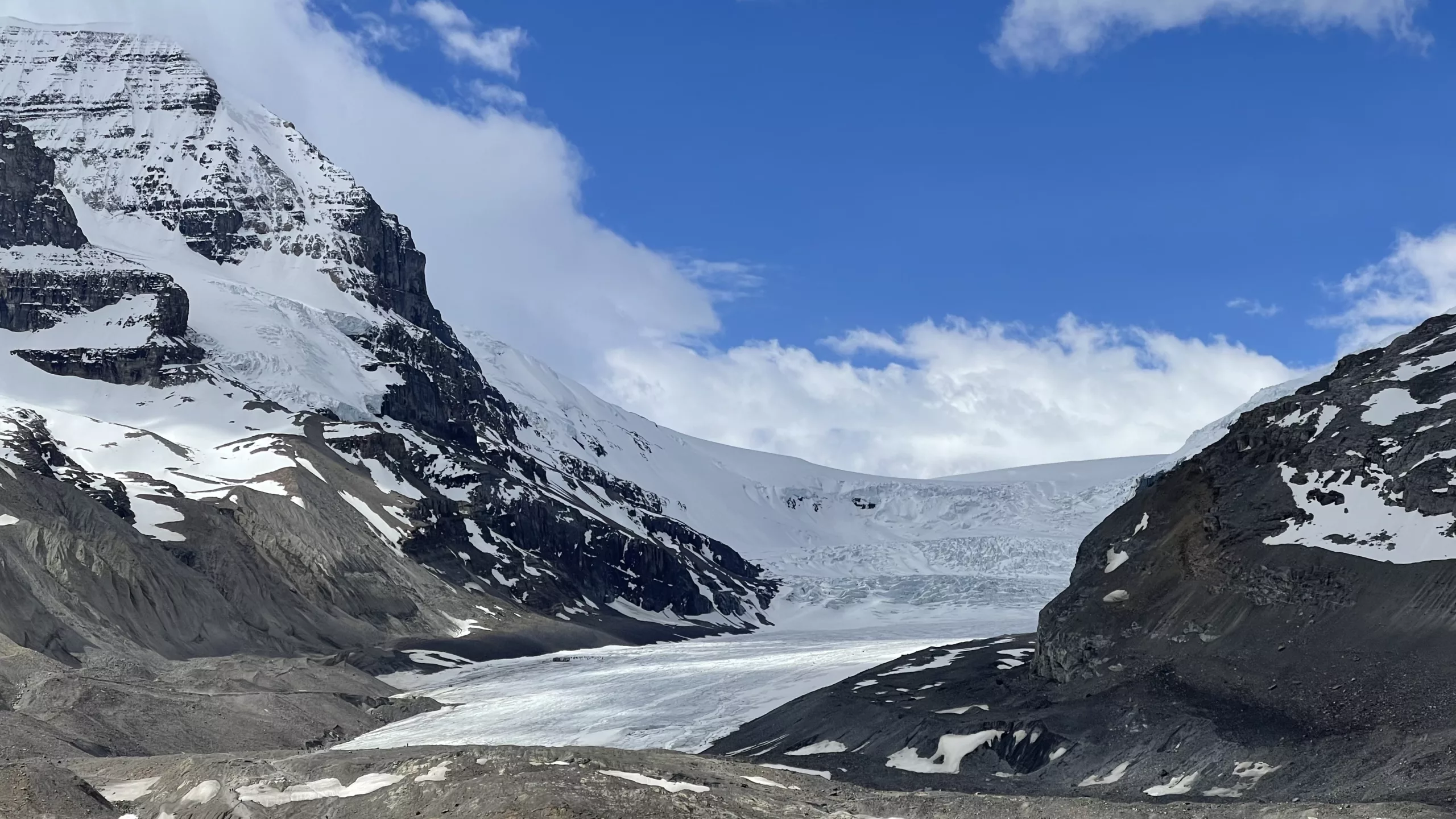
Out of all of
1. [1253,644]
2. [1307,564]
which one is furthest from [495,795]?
[1307,564]

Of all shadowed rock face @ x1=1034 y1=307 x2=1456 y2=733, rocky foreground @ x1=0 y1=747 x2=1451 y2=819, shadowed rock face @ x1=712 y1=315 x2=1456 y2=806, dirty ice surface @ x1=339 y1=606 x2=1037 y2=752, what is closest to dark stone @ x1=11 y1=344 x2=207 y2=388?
dirty ice surface @ x1=339 y1=606 x2=1037 y2=752

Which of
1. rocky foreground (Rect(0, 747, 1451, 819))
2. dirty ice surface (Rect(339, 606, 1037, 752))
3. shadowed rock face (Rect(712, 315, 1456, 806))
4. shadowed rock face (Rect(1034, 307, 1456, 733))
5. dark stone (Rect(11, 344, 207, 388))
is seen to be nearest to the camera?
rocky foreground (Rect(0, 747, 1451, 819))

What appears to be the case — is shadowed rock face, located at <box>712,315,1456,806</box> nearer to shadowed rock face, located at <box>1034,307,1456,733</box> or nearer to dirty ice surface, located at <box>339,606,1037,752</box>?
shadowed rock face, located at <box>1034,307,1456,733</box>

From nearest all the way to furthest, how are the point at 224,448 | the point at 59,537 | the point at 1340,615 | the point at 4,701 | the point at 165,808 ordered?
the point at 165,808 → the point at 1340,615 → the point at 4,701 → the point at 59,537 → the point at 224,448

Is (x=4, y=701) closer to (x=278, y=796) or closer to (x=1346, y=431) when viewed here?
(x=278, y=796)

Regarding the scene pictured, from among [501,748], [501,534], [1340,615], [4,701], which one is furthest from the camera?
[501,534]

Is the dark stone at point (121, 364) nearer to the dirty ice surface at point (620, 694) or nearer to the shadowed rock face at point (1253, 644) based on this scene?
the dirty ice surface at point (620, 694)

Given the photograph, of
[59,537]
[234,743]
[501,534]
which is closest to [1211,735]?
[234,743]
